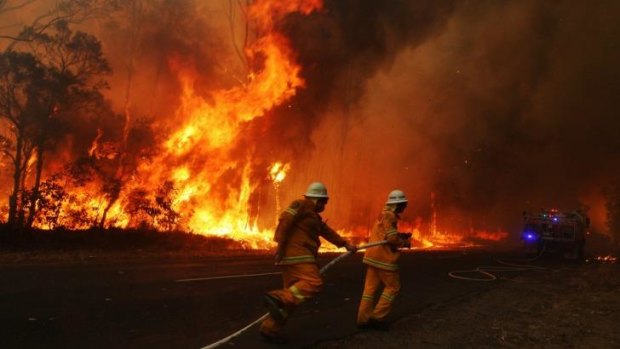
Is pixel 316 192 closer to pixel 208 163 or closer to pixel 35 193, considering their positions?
pixel 35 193

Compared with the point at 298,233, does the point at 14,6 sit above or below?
above

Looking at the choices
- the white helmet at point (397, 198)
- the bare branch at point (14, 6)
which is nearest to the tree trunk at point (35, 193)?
the bare branch at point (14, 6)

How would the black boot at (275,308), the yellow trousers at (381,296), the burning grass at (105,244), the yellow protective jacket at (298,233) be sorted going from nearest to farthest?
1. the black boot at (275,308)
2. the yellow protective jacket at (298,233)
3. the yellow trousers at (381,296)
4. the burning grass at (105,244)

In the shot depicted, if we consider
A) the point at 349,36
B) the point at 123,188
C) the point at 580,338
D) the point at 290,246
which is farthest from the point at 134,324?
the point at 349,36

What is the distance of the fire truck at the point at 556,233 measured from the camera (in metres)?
20.9

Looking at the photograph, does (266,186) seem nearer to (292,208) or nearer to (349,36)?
(349,36)

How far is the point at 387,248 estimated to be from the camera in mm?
6504

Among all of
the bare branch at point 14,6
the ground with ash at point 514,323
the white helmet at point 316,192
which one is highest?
the bare branch at point 14,6

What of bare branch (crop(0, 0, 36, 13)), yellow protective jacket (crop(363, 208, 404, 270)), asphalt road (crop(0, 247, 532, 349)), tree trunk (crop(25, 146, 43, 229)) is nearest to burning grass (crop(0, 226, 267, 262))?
tree trunk (crop(25, 146, 43, 229))

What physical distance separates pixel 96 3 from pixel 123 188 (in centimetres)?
739

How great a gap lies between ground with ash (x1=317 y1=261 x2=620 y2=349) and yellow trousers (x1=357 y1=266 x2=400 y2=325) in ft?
0.76

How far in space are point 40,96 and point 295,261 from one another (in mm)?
13737

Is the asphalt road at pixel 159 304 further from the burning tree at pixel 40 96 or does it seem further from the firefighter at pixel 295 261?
the burning tree at pixel 40 96

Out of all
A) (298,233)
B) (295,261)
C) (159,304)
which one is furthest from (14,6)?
(295,261)
